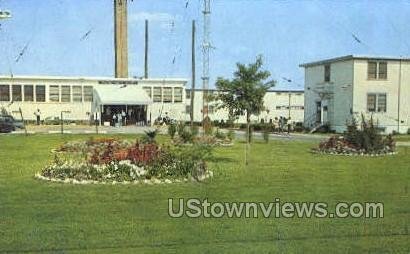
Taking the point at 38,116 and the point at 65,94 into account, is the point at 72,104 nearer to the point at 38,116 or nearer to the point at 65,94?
the point at 65,94

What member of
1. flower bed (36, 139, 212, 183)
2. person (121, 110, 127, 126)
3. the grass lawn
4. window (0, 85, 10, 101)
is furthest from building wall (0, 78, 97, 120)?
flower bed (36, 139, 212, 183)

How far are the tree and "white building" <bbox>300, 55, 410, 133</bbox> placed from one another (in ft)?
90.5

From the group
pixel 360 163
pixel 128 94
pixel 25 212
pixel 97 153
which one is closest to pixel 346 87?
pixel 128 94

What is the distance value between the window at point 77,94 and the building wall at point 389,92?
30.0m

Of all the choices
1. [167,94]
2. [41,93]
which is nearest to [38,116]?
[41,93]

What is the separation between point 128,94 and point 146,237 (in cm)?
5827

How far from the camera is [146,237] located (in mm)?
8797

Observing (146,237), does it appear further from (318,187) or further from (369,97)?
(369,97)

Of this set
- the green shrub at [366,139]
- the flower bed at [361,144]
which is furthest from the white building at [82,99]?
the green shrub at [366,139]

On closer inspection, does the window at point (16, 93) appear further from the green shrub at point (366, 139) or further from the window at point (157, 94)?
the green shrub at point (366, 139)

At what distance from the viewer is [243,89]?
72.0 ft

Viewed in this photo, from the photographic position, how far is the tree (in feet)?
71.3

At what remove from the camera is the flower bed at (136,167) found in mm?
14828

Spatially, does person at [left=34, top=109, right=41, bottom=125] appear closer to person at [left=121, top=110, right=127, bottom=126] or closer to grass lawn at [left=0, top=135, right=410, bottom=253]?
person at [left=121, top=110, right=127, bottom=126]
